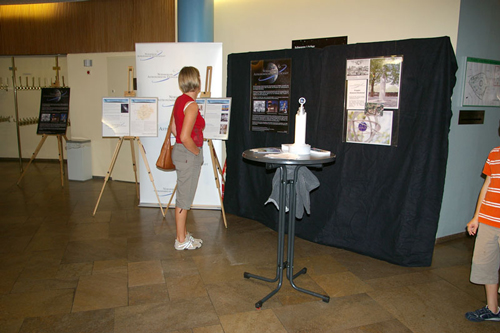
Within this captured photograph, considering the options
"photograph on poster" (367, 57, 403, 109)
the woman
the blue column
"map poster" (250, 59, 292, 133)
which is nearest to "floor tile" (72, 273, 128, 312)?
the woman

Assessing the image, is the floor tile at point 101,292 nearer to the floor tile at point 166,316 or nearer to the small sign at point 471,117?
the floor tile at point 166,316

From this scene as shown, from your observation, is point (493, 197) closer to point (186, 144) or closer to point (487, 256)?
point (487, 256)

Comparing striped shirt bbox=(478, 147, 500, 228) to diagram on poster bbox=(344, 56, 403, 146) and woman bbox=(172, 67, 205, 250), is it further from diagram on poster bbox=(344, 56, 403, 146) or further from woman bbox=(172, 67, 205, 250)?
woman bbox=(172, 67, 205, 250)

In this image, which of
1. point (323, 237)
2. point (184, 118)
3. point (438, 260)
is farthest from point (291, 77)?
point (438, 260)

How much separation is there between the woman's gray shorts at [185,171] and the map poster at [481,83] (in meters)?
2.73

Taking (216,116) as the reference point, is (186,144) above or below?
below

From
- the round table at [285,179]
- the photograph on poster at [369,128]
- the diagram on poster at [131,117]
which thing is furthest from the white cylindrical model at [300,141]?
the diagram on poster at [131,117]

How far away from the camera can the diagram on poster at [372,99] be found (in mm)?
3217

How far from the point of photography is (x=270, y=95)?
4.07 m

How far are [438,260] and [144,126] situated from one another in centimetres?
360

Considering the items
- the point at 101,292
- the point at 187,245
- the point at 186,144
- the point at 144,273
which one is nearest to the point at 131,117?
the point at 186,144

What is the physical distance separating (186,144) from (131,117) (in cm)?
166

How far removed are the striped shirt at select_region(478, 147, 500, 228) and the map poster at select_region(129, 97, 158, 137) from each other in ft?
11.6

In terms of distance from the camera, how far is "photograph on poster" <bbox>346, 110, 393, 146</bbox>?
3.27 m
